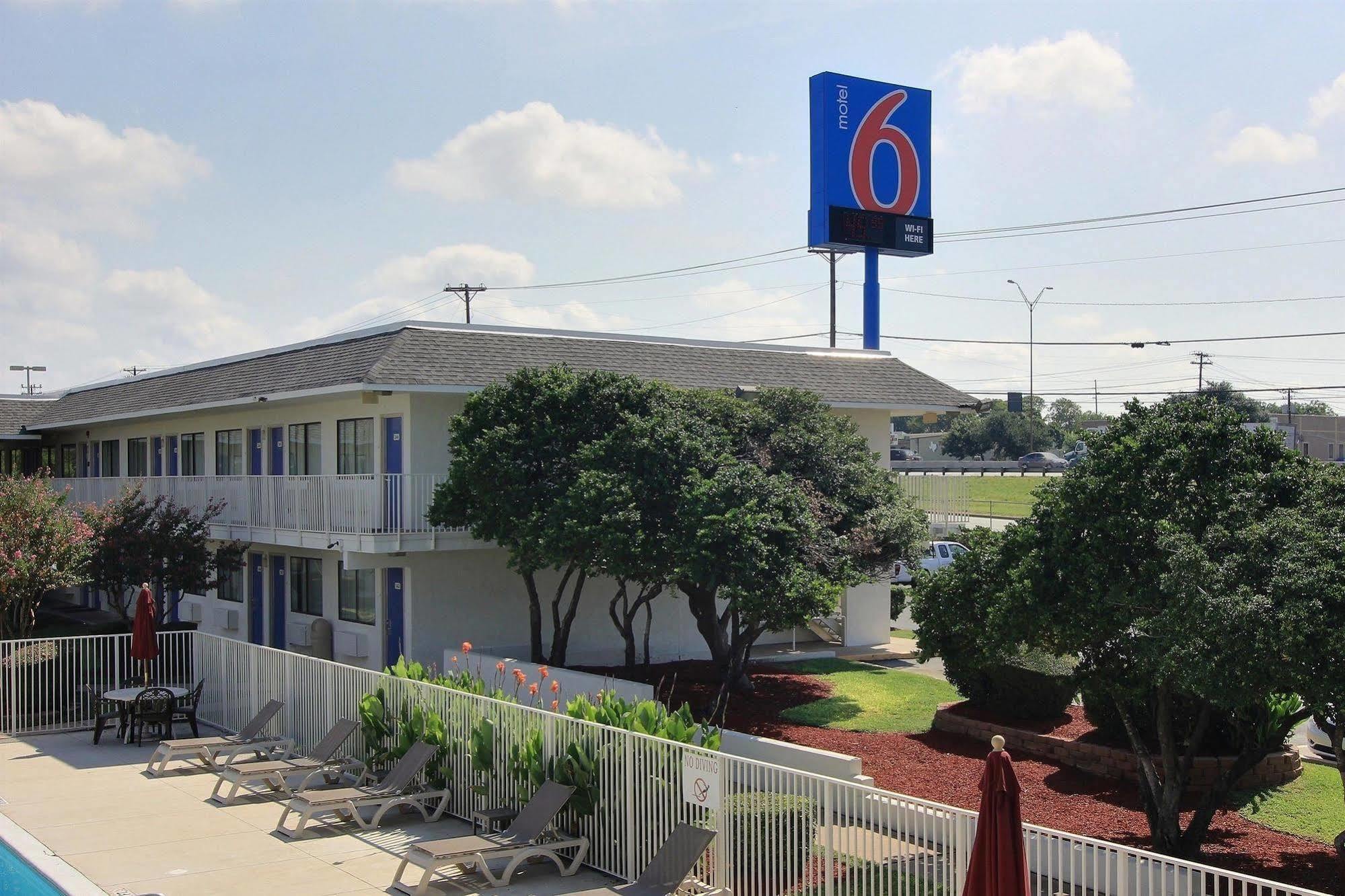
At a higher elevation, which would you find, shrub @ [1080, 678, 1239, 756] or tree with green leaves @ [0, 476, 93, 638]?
tree with green leaves @ [0, 476, 93, 638]

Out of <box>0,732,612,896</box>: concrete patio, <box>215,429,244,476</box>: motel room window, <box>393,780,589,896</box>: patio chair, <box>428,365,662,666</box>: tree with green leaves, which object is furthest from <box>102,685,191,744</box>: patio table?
<box>215,429,244,476</box>: motel room window

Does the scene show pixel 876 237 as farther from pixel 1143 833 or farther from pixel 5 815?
pixel 5 815

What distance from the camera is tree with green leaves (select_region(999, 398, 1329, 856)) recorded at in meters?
10.6

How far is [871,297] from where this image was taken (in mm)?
36188

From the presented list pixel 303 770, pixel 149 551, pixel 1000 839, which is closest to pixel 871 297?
pixel 149 551

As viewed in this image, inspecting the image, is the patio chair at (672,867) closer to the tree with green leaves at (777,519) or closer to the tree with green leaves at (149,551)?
the tree with green leaves at (777,519)

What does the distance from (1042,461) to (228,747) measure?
263ft

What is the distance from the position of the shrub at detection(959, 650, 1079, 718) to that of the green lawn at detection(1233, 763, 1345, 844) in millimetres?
3327

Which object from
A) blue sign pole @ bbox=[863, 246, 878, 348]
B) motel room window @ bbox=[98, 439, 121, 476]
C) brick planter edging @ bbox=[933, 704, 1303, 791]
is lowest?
brick planter edging @ bbox=[933, 704, 1303, 791]

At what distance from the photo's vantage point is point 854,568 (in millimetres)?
19219

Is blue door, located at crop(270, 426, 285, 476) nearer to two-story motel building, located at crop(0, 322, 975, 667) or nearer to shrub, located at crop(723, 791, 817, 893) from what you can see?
two-story motel building, located at crop(0, 322, 975, 667)

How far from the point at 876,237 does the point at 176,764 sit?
24.7 m

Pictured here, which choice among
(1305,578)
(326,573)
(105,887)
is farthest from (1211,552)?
(326,573)

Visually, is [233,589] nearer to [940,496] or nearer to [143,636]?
[143,636]
